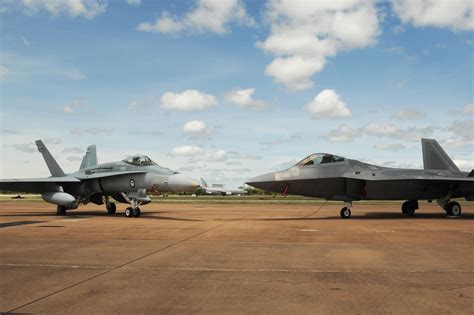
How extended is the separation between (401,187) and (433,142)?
6304 mm

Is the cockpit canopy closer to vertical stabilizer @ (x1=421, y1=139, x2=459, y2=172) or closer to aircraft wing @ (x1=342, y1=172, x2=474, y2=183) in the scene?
aircraft wing @ (x1=342, y1=172, x2=474, y2=183)

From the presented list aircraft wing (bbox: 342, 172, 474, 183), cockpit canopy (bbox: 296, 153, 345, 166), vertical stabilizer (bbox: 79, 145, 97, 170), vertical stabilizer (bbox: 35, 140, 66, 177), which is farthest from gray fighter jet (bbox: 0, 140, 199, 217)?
aircraft wing (bbox: 342, 172, 474, 183)

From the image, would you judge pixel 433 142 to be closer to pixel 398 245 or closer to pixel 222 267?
pixel 398 245

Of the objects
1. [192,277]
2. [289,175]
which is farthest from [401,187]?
[192,277]

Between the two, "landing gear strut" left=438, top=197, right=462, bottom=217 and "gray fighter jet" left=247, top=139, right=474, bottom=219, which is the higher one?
"gray fighter jet" left=247, top=139, right=474, bottom=219

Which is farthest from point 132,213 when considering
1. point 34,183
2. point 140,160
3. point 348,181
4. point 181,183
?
point 348,181

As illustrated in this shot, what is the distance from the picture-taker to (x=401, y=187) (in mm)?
19344

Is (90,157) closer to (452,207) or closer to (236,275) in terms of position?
(452,207)

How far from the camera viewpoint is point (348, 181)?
61.2 feet

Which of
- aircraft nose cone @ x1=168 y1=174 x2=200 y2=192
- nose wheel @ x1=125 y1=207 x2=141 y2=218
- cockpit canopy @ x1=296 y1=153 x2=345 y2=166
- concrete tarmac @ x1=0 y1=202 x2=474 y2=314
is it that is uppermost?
cockpit canopy @ x1=296 y1=153 x2=345 y2=166

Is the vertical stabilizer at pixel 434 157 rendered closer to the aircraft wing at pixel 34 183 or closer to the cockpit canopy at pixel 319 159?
the cockpit canopy at pixel 319 159

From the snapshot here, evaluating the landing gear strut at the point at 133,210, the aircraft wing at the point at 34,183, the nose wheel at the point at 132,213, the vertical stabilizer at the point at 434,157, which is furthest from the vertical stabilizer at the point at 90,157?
the vertical stabilizer at the point at 434,157

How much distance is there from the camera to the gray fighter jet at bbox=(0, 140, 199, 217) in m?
19.1

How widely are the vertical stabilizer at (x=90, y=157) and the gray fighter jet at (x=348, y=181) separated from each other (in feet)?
43.4
